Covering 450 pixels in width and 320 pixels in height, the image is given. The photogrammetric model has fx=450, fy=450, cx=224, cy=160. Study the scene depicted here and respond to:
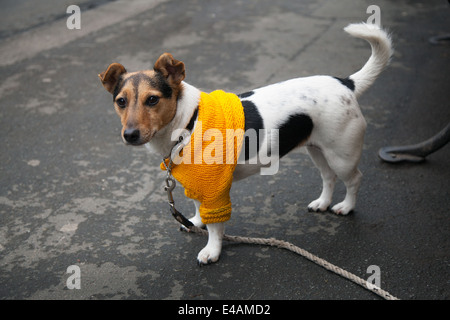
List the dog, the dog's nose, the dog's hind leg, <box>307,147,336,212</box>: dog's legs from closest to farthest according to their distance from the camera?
the dog's nose → the dog → the dog's hind leg → <box>307,147,336,212</box>: dog's legs

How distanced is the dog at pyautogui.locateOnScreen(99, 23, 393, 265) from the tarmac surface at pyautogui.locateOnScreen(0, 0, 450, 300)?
0.36 metres

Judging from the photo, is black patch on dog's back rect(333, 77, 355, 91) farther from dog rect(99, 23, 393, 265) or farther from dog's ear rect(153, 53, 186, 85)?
dog's ear rect(153, 53, 186, 85)

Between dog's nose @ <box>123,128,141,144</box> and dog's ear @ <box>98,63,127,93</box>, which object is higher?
dog's ear @ <box>98,63,127,93</box>

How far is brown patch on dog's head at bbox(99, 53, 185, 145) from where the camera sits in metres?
2.39

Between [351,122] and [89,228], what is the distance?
1963 millimetres

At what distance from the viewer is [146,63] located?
5.78m

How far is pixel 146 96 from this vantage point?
2.44 m

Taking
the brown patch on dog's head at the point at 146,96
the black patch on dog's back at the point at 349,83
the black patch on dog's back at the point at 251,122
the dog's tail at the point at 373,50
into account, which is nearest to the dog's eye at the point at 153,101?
the brown patch on dog's head at the point at 146,96

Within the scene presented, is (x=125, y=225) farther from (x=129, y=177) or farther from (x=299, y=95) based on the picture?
(x=299, y=95)

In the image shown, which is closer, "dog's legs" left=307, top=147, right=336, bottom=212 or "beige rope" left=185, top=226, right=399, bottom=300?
"beige rope" left=185, top=226, right=399, bottom=300

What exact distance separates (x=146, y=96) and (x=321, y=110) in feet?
3.53

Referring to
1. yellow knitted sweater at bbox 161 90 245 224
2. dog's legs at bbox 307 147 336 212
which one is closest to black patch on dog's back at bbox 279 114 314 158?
yellow knitted sweater at bbox 161 90 245 224

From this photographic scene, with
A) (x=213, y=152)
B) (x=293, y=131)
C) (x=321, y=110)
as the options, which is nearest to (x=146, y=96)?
(x=213, y=152)

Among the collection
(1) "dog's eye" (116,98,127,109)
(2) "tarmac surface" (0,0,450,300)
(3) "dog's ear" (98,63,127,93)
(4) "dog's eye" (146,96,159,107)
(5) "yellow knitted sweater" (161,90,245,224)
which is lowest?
(2) "tarmac surface" (0,0,450,300)
